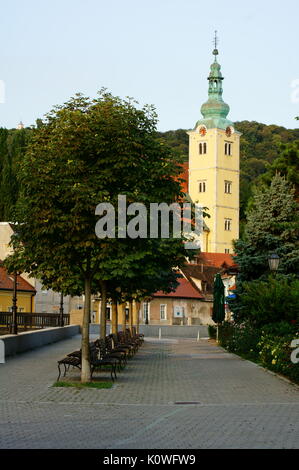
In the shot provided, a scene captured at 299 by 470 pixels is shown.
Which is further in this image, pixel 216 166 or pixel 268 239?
pixel 216 166

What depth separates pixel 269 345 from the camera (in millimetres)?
24797

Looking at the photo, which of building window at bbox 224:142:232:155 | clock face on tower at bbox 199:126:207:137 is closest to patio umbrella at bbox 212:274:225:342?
clock face on tower at bbox 199:126:207:137

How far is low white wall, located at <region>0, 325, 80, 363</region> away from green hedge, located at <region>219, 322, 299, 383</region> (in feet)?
27.2

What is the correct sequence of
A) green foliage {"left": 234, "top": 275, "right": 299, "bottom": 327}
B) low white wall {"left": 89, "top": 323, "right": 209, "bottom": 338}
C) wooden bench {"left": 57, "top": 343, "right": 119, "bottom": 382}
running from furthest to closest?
low white wall {"left": 89, "top": 323, "right": 209, "bottom": 338} < green foliage {"left": 234, "top": 275, "right": 299, "bottom": 327} < wooden bench {"left": 57, "top": 343, "right": 119, "bottom": 382}

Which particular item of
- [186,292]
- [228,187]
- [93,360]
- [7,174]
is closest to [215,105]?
[228,187]

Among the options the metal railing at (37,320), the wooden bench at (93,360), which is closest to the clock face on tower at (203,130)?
the metal railing at (37,320)

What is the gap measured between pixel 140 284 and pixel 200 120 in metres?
113

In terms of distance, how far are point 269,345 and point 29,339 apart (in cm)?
1225

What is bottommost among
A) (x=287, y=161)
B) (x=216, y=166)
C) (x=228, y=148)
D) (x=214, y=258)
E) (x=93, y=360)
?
(x=93, y=360)

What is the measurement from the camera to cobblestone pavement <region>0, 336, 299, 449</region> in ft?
36.0

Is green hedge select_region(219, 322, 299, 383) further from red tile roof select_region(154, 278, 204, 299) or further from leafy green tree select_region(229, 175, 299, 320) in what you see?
red tile roof select_region(154, 278, 204, 299)

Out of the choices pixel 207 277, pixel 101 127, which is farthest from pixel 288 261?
pixel 207 277

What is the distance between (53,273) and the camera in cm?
2227

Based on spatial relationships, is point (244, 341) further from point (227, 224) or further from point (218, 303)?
point (227, 224)
